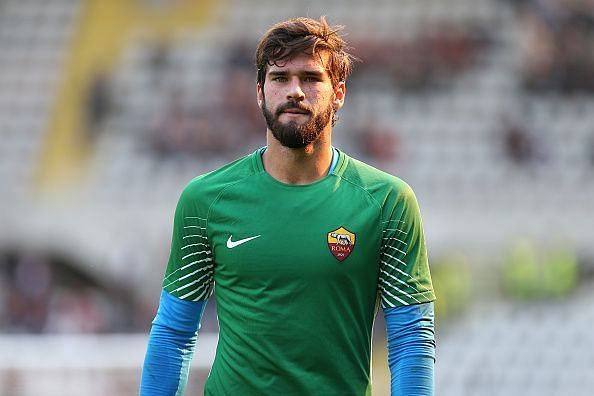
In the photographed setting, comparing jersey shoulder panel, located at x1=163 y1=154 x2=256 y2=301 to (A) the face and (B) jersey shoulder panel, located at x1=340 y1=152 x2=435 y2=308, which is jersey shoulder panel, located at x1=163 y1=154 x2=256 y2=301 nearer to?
(A) the face

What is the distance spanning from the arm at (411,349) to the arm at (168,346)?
1.68 feet

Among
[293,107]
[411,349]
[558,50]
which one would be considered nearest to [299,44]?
[293,107]

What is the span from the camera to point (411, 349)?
3.12 metres

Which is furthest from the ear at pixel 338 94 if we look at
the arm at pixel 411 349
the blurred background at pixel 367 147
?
the blurred background at pixel 367 147

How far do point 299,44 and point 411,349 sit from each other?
0.77 m

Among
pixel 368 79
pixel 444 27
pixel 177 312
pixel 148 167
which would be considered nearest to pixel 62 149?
pixel 148 167

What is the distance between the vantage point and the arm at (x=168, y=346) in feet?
10.8

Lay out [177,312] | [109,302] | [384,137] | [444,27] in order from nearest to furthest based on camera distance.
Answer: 1. [177,312]
2. [109,302]
3. [384,137]
4. [444,27]

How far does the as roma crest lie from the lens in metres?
3.12

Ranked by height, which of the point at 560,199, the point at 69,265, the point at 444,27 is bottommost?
the point at 69,265

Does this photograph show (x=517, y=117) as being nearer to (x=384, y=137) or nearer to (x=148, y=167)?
(x=384, y=137)

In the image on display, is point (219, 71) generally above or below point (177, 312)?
above

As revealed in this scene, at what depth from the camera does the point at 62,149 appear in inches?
741

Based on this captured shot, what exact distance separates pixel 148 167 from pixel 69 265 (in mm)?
1844
